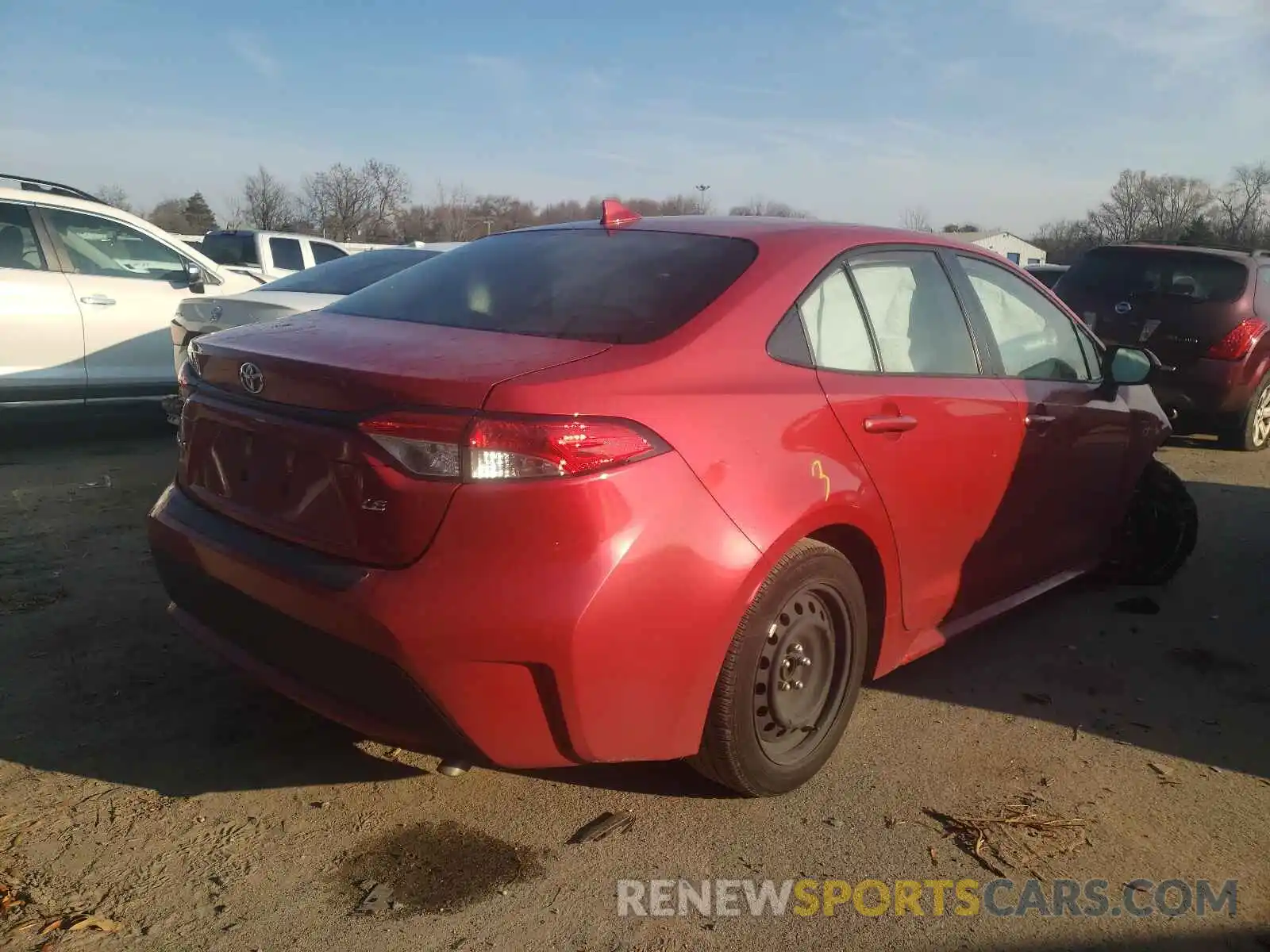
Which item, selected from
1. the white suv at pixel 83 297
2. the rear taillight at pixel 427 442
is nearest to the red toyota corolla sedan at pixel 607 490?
the rear taillight at pixel 427 442

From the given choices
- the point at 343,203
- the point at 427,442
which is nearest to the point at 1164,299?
the point at 427,442

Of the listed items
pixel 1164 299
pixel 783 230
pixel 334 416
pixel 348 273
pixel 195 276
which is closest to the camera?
pixel 334 416

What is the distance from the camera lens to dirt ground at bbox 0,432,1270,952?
237 centimetres

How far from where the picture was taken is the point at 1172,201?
72688mm

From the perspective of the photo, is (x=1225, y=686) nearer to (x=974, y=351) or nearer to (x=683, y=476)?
(x=974, y=351)

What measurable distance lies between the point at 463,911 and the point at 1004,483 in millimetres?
2320

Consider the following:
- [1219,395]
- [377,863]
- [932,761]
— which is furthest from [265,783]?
[1219,395]

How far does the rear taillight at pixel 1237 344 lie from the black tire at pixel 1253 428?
0.45 m

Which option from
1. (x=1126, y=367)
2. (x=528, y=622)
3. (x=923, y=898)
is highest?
(x=1126, y=367)

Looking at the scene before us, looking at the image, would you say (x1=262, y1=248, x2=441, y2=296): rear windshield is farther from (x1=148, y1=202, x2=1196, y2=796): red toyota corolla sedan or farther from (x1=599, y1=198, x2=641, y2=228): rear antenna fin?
(x1=148, y1=202, x2=1196, y2=796): red toyota corolla sedan

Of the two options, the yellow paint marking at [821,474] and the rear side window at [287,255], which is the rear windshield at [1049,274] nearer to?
the rear side window at [287,255]

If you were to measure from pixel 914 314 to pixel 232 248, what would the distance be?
45.6 ft

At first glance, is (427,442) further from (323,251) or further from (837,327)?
(323,251)

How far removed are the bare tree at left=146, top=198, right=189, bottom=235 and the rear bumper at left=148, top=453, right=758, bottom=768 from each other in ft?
187
